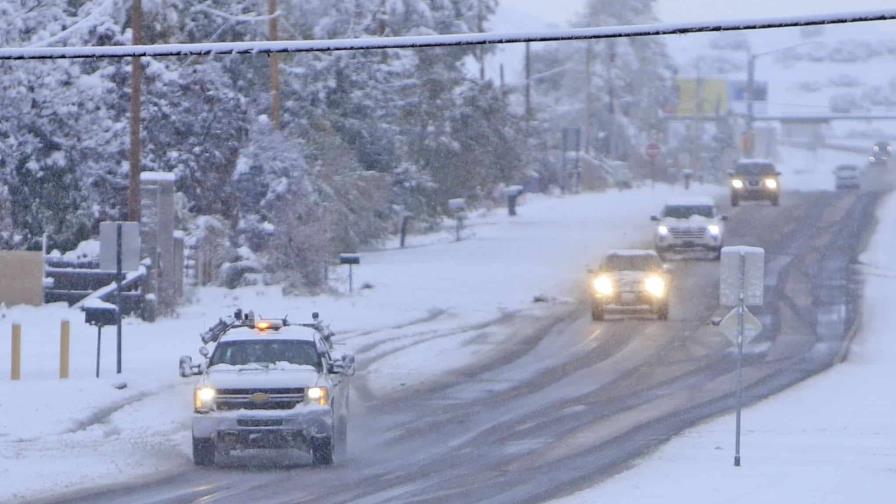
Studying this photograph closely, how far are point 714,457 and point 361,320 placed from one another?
1799cm

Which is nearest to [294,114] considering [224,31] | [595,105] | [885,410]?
[224,31]

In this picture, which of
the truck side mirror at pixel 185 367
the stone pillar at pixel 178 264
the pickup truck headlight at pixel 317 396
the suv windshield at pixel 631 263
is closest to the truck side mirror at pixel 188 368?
the truck side mirror at pixel 185 367

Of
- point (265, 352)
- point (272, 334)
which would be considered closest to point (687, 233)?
point (272, 334)

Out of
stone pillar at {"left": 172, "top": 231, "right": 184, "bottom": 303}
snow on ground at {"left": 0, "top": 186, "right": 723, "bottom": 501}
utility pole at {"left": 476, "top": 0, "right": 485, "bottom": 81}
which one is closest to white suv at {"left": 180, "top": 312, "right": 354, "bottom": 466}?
snow on ground at {"left": 0, "top": 186, "right": 723, "bottom": 501}

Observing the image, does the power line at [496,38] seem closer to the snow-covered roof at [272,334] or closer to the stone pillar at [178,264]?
the snow-covered roof at [272,334]

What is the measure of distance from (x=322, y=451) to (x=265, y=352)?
145 cm

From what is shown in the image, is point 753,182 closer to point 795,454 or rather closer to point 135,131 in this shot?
point 135,131

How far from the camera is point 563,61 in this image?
131 meters

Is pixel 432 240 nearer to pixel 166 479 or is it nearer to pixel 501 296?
pixel 501 296

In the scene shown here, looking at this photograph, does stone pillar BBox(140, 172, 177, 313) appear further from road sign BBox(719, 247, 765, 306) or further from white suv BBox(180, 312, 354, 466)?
road sign BBox(719, 247, 765, 306)

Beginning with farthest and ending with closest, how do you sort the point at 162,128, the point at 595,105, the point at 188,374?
the point at 595,105, the point at 162,128, the point at 188,374

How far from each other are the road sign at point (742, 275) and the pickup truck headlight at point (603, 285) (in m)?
17.6

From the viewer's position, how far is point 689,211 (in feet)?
172

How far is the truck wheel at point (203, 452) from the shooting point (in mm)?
20953
